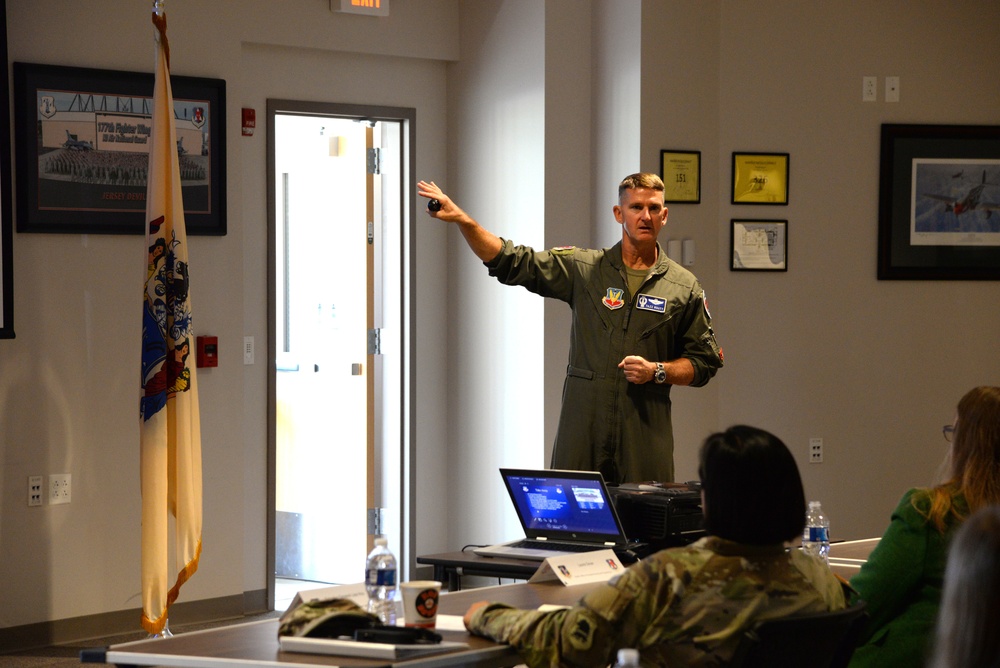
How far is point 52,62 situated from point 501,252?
2105mm

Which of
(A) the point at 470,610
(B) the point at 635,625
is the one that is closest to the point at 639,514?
(A) the point at 470,610

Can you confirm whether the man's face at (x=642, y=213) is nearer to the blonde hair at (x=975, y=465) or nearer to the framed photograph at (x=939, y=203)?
the blonde hair at (x=975, y=465)

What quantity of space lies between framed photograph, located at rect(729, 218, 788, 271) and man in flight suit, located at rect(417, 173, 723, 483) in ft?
4.25

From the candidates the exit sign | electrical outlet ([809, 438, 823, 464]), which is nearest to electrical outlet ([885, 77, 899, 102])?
electrical outlet ([809, 438, 823, 464])

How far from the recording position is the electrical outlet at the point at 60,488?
4836mm

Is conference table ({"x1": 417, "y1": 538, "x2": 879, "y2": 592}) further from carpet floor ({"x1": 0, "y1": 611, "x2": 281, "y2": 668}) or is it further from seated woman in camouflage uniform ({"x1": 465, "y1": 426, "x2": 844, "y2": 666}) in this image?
carpet floor ({"x1": 0, "y1": 611, "x2": 281, "y2": 668})

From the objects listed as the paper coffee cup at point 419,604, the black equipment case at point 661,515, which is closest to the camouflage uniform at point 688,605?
the paper coffee cup at point 419,604

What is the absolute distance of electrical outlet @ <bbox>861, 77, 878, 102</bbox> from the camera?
5.57 m

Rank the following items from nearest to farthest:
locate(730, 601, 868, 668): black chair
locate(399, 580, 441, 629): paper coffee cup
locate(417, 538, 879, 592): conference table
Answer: locate(730, 601, 868, 668): black chair < locate(399, 580, 441, 629): paper coffee cup < locate(417, 538, 879, 592): conference table

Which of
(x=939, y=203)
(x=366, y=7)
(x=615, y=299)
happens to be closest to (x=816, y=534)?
(x=615, y=299)

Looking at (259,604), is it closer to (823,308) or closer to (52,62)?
(52,62)

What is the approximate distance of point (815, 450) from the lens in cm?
555

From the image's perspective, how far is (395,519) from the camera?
236 inches

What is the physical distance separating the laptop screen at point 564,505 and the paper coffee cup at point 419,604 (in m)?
0.72
